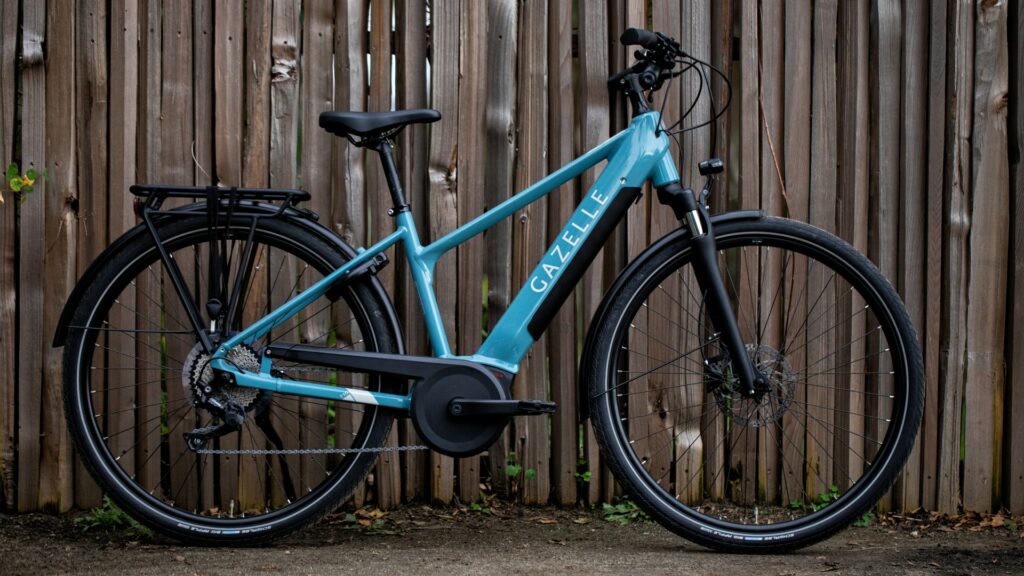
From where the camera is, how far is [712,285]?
9.34 ft

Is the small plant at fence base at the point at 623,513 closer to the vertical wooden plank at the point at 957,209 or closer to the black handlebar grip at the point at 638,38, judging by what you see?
the vertical wooden plank at the point at 957,209

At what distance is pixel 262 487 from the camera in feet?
11.2

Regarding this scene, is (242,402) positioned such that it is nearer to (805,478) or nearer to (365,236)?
(365,236)

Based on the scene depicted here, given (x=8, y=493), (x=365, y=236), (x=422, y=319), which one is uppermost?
(x=365, y=236)

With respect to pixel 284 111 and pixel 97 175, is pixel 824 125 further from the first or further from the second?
pixel 97 175

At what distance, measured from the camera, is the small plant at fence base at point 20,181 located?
10.7 ft

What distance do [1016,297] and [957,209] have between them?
39cm

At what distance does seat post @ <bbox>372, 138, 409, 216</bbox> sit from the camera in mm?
2926

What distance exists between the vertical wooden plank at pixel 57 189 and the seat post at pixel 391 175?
1.21 meters

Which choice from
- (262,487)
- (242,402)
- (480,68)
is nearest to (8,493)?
(262,487)

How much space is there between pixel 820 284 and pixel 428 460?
1.64 m

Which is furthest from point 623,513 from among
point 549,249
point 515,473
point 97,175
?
point 97,175

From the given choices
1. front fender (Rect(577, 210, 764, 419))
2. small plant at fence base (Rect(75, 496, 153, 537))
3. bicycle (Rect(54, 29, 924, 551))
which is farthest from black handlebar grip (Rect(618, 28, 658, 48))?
small plant at fence base (Rect(75, 496, 153, 537))

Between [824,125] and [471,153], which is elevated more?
[824,125]
